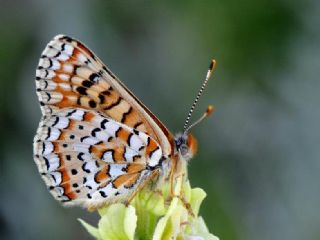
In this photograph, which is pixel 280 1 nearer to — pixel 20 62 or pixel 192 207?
pixel 20 62

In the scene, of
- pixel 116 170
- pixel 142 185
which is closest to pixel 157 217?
pixel 142 185

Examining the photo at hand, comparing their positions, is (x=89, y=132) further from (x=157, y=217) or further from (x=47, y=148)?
(x=157, y=217)

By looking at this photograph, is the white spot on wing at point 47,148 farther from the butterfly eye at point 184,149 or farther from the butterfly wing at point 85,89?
the butterfly eye at point 184,149

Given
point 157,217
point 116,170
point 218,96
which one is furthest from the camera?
point 218,96

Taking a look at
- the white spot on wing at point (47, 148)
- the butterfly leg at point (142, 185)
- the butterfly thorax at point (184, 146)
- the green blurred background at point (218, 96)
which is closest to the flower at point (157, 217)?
the butterfly leg at point (142, 185)

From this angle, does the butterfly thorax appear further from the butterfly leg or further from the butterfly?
the butterfly leg

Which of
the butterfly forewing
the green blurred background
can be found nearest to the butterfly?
the butterfly forewing

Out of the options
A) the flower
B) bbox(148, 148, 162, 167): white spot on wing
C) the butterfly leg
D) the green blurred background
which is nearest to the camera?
the flower
